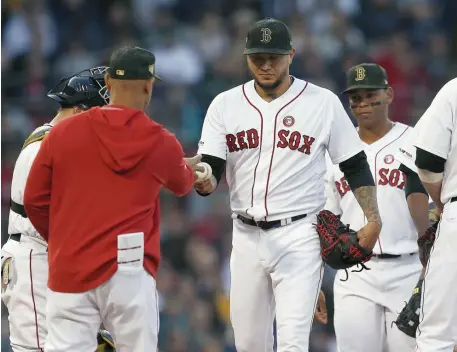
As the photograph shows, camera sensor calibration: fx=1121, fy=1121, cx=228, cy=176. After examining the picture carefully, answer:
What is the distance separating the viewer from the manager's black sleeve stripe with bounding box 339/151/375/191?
250 inches

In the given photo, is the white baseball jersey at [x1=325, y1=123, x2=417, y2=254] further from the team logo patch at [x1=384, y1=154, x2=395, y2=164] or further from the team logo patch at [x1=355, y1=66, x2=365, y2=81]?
the team logo patch at [x1=355, y1=66, x2=365, y2=81]

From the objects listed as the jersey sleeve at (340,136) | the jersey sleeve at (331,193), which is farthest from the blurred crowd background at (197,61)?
the jersey sleeve at (340,136)

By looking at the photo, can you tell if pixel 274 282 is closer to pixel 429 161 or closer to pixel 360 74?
pixel 429 161

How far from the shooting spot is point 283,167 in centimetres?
628

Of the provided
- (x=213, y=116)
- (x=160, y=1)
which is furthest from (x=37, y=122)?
(x=213, y=116)

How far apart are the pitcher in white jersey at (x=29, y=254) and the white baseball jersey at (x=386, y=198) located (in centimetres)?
174

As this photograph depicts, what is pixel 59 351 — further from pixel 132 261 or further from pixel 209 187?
pixel 209 187

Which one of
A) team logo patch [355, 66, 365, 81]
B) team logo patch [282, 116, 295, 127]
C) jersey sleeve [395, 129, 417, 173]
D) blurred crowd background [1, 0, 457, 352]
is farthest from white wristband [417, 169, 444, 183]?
blurred crowd background [1, 0, 457, 352]

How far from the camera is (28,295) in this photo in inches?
239

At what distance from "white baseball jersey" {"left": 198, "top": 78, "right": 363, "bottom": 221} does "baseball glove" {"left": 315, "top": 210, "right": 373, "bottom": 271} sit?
0.44 ft

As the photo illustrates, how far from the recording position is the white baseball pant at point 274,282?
6066mm

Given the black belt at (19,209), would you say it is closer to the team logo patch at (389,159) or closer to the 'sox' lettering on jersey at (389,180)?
the 'sox' lettering on jersey at (389,180)

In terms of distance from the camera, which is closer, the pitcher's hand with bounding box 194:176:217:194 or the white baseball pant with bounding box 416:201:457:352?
the white baseball pant with bounding box 416:201:457:352

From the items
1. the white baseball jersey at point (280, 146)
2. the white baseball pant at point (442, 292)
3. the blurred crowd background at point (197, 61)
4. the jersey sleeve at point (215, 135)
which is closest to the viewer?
the white baseball pant at point (442, 292)
